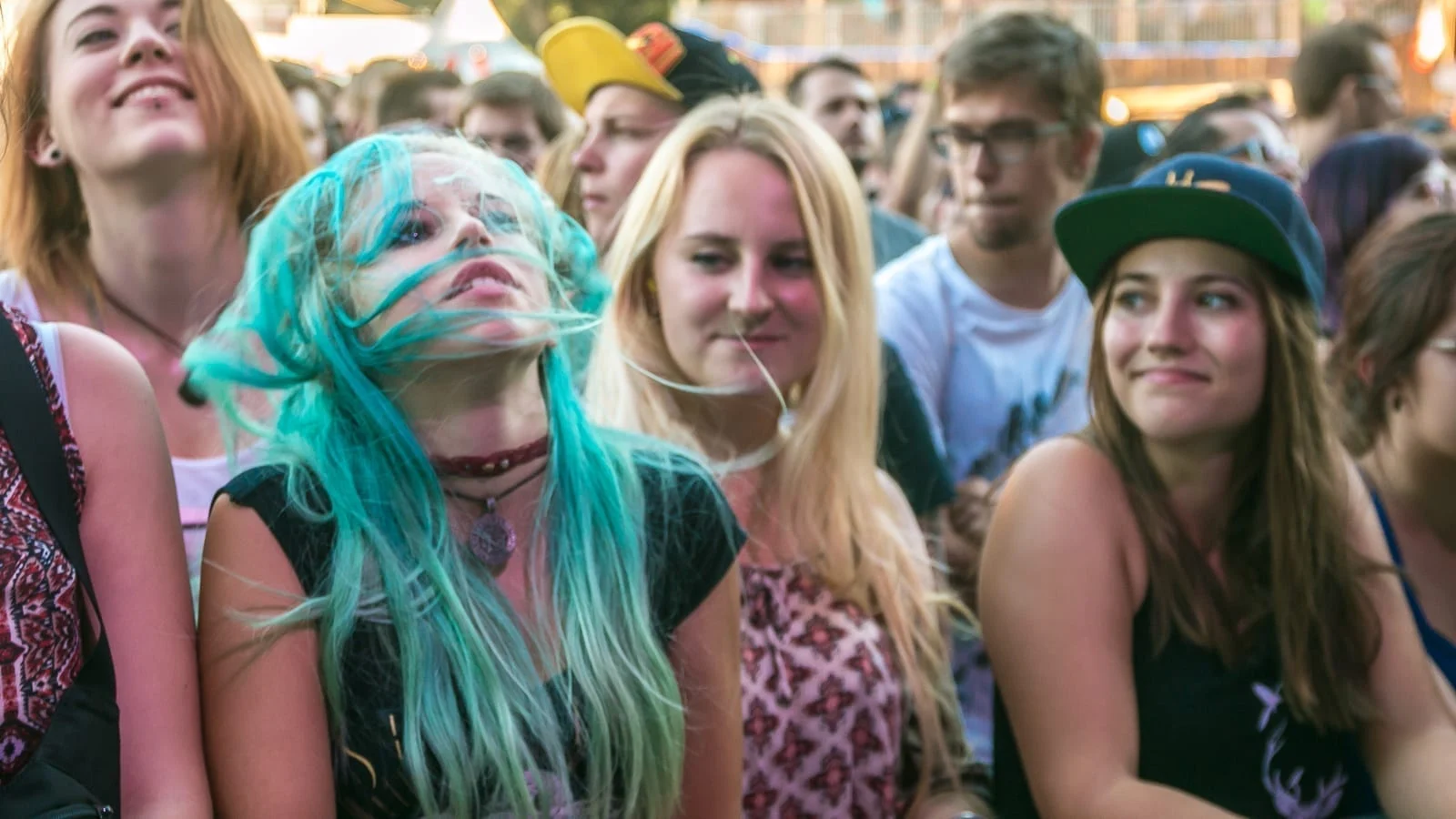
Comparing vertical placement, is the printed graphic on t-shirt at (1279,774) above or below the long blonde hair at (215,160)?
below

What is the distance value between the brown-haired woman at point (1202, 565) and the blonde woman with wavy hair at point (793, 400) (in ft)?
0.51

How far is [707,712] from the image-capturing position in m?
1.92

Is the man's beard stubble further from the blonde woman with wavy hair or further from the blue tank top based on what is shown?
the blue tank top

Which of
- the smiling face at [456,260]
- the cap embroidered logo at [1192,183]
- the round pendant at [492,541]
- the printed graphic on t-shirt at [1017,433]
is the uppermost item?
the smiling face at [456,260]

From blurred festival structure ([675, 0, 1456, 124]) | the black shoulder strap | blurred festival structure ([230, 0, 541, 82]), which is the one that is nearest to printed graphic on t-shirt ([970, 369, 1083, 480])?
the black shoulder strap

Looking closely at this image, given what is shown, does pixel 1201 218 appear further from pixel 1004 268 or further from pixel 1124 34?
pixel 1124 34

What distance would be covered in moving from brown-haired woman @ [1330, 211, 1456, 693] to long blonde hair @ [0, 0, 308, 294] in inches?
73.9

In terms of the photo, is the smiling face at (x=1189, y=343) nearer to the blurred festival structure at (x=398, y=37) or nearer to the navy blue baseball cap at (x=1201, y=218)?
the navy blue baseball cap at (x=1201, y=218)

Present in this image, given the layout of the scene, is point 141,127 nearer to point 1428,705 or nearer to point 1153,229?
point 1153,229

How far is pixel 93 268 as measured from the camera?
8.39 feet

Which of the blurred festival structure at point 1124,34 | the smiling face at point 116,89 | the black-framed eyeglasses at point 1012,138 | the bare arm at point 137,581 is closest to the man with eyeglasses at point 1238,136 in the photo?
the black-framed eyeglasses at point 1012,138

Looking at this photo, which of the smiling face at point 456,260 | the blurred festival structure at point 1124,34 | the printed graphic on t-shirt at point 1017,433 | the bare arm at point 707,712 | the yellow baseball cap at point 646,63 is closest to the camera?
the smiling face at point 456,260

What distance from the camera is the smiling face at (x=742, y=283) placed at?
2.45 metres

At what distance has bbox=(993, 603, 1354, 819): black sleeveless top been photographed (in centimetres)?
219
